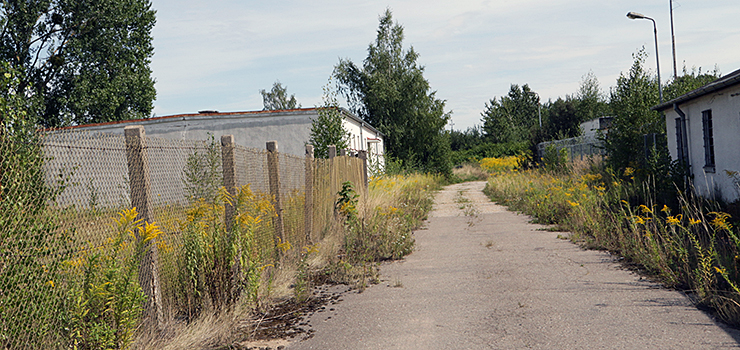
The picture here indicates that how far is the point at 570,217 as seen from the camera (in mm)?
11766

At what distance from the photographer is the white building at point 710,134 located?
37.7ft

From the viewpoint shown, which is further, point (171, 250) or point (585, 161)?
point (585, 161)

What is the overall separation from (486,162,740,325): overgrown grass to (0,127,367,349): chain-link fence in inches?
185

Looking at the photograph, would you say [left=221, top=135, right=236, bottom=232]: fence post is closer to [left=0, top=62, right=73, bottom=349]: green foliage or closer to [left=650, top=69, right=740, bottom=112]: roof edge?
[left=0, top=62, right=73, bottom=349]: green foliage

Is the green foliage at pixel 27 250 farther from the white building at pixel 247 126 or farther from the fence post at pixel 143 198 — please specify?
the white building at pixel 247 126

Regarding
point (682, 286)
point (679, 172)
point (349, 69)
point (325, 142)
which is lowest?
point (682, 286)

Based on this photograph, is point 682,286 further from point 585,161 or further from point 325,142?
point 585,161

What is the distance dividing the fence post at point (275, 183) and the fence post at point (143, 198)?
325 cm

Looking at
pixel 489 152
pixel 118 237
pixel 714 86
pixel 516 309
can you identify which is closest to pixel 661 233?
pixel 516 309

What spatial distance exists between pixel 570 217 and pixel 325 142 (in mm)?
8712

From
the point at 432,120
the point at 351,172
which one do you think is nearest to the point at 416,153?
the point at 432,120

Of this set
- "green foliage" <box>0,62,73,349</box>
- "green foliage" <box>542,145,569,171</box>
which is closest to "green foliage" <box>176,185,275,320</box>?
"green foliage" <box>0,62,73,349</box>

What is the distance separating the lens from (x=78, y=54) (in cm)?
3088

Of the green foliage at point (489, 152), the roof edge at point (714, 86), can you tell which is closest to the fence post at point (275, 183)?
the roof edge at point (714, 86)
